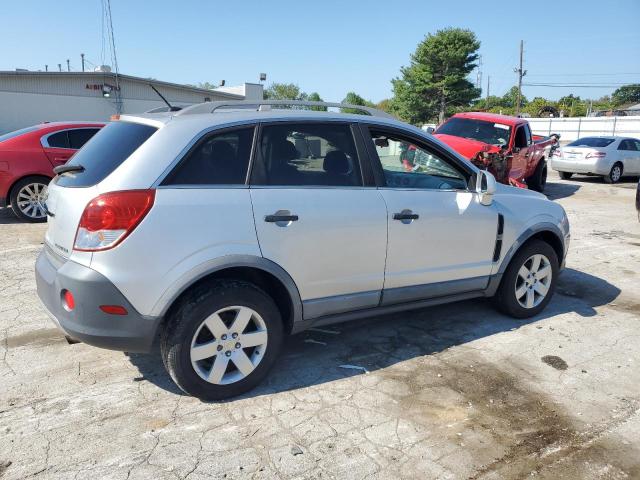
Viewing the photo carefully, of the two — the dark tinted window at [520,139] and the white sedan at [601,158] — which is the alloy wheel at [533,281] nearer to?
the dark tinted window at [520,139]

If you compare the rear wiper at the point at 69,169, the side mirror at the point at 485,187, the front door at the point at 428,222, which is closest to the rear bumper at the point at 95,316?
the rear wiper at the point at 69,169

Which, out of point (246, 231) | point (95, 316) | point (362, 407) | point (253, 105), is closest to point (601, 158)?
point (253, 105)

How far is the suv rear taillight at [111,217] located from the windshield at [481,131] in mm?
9282

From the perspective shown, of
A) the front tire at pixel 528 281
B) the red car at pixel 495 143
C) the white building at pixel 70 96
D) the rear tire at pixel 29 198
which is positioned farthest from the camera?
the white building at pixel 70 96

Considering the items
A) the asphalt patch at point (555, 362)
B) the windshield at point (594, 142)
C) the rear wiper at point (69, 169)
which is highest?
the windshield at point (594, 142)

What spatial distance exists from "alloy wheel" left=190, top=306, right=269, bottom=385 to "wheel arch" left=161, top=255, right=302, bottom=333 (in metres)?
0.22

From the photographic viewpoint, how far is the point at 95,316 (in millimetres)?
2828

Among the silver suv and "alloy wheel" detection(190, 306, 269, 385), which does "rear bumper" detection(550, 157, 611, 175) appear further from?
"alloy wheel" detection(190, 306, 269, 385)

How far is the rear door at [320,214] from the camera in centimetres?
320

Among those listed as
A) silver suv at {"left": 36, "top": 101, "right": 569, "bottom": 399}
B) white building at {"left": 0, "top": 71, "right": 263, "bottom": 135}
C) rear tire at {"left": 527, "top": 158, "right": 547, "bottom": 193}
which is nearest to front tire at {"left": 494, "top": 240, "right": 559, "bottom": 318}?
silver suv at {"left": 36, "top": 101, "right": 569, "bottom": 399}

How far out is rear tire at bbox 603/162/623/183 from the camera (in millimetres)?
15841

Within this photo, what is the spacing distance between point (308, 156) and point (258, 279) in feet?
2.97

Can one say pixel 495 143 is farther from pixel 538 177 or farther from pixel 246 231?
pixel 246 231

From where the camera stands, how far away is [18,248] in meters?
6.56
